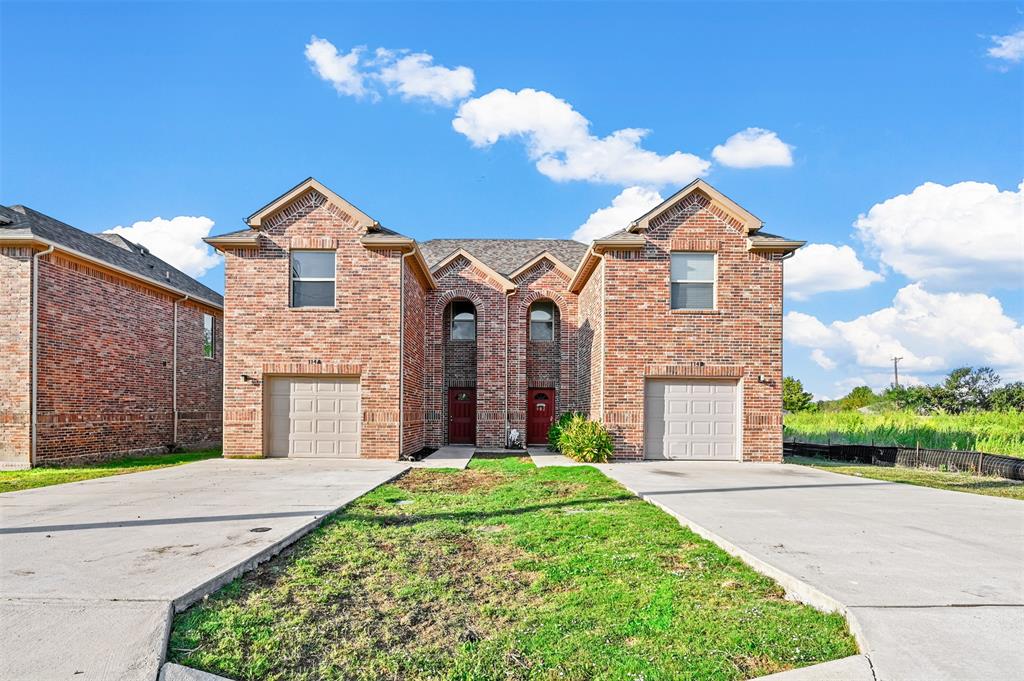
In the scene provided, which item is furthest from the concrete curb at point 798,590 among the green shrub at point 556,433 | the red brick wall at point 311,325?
the green shrub at point 556,433

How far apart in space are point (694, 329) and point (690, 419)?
2.29 m

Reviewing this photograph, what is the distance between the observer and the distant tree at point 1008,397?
31797 mm

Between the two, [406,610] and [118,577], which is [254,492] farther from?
[406,610]

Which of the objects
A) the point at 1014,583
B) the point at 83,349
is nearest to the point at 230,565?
the point at 1014,583

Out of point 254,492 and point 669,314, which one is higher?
point 669,314

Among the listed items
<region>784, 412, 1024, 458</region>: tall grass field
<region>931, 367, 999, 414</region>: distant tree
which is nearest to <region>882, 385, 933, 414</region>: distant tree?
<region>931, 367, 999, 414</region>: distant tree

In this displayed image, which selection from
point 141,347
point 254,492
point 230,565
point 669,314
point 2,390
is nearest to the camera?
point 230,565

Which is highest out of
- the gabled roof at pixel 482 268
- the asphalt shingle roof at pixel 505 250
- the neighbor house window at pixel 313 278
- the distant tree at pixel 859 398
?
the asphalt shingle roof at pixel 505 250

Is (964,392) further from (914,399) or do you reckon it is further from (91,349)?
(91,349)

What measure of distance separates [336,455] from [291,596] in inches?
427

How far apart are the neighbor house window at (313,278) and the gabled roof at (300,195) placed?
1138 mm

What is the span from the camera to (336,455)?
15.0 metres

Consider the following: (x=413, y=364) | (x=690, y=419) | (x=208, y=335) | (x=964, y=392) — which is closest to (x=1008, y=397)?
(x=964, y=392)

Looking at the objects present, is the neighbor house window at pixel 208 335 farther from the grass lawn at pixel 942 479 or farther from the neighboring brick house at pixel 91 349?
the grass lawn at pixel 942 479
